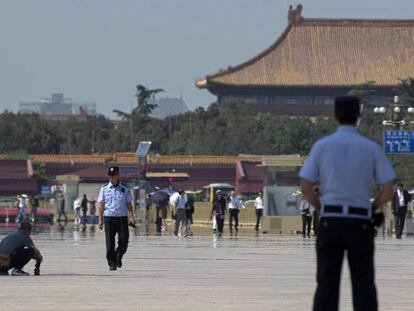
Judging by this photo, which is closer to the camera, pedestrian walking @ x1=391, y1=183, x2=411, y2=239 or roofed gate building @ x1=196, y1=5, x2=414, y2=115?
pedestrian walking @ x1=391, y1=183, x2=411, y2=239

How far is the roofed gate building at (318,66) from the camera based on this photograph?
132625mm

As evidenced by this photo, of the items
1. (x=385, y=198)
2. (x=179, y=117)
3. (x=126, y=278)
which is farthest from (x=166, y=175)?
(x=385, y=198)

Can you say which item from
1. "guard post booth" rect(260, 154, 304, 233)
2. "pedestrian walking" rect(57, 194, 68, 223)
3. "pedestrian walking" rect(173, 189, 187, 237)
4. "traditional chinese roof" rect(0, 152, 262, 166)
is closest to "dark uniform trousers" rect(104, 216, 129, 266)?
"pedestrian walking" rect(173, 189, 187, 237)

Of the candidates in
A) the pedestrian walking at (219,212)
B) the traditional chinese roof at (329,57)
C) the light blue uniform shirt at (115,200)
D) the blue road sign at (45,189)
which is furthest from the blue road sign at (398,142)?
the traditional chinese roof at (329,57)

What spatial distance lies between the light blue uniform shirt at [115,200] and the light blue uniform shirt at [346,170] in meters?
10.7

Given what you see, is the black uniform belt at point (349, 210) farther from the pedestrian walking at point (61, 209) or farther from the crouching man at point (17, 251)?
the pedestrian walking at point (61, 209)

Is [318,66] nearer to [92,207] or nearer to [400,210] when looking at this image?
[92,207]

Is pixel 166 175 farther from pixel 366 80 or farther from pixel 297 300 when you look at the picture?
pixel 297 300

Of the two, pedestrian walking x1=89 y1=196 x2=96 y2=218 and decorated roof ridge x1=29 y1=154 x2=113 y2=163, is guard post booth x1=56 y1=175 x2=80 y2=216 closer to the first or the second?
pedestrian walking x1=89 y1=196 x2=96 y2=218

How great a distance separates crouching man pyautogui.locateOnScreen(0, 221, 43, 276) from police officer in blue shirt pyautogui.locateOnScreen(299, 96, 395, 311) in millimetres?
9180

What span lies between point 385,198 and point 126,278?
8.44 m

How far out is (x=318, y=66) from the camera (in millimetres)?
134500

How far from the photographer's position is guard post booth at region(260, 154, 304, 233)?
46.6 metres

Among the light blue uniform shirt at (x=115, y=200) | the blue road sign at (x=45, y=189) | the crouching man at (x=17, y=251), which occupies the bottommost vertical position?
the crouching man at (x=17, y=251)
